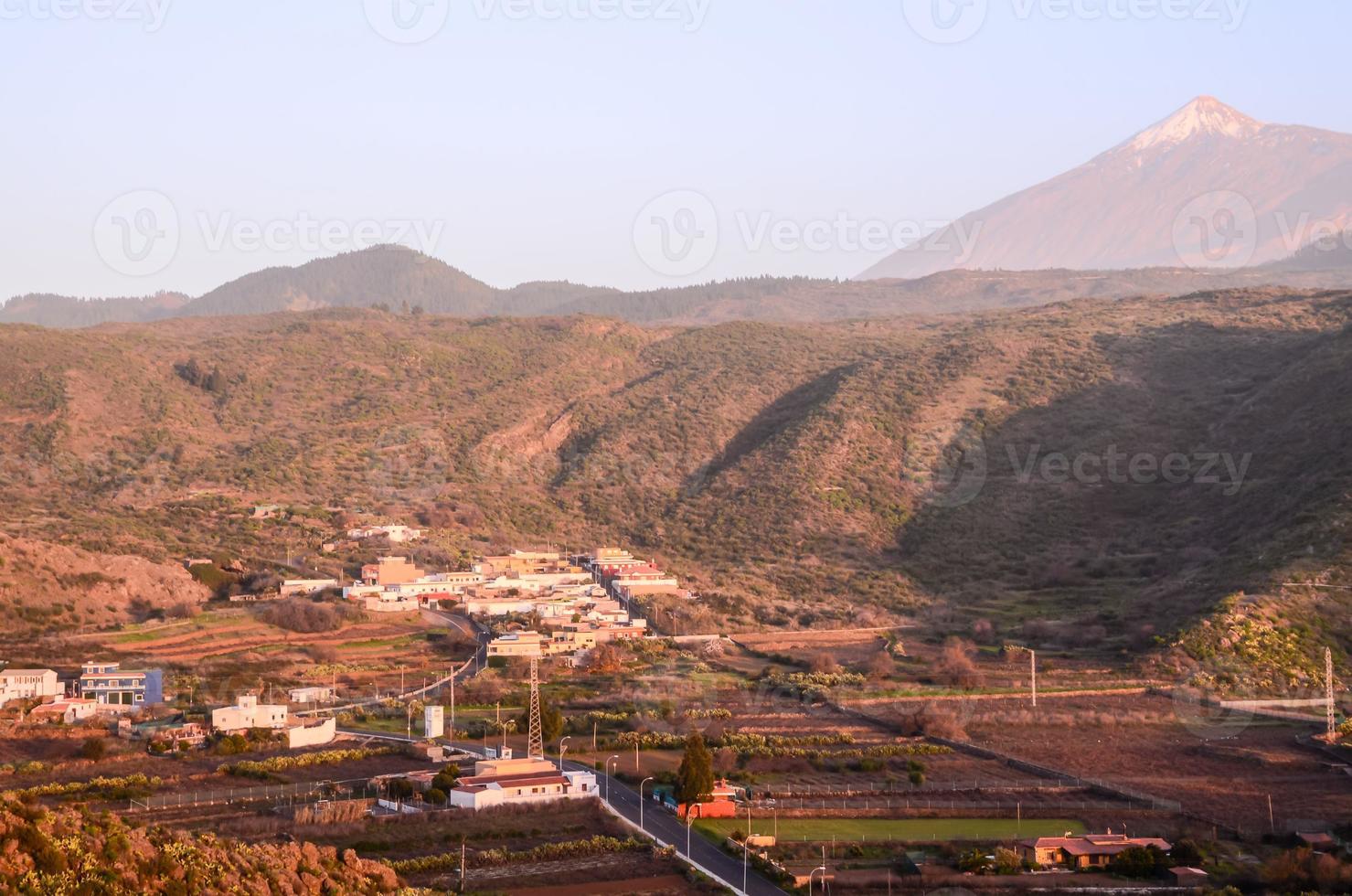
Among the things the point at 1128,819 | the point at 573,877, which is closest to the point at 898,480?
the point at 1128,819

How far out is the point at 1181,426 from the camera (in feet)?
253

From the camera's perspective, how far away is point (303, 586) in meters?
56.8

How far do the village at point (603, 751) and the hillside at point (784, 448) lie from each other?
7.76 meters

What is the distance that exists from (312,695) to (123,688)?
451 centimetres

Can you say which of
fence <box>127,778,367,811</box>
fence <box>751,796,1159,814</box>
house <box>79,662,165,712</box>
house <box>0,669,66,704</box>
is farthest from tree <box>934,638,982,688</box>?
house <box>0,669,66,704</box>

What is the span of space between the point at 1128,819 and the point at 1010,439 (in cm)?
4816

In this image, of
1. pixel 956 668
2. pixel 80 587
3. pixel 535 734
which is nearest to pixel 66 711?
pixel 535 734

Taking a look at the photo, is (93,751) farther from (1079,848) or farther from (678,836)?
(1079,848)

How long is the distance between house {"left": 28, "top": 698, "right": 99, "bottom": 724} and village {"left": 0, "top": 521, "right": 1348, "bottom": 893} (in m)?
0.07

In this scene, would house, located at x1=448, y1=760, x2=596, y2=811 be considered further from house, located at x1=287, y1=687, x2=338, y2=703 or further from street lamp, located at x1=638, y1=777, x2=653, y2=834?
house, located at x1=287, y1=687, x2=338, y2=703

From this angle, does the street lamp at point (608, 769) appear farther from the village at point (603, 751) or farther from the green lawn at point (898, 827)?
the green lawn at point (898, 827)

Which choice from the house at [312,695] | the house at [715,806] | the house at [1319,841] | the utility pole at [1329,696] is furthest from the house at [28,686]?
the utility pole at [1329,696]

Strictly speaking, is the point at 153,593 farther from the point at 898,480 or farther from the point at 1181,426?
the point at 1181,426

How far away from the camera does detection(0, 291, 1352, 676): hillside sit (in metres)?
60.4
